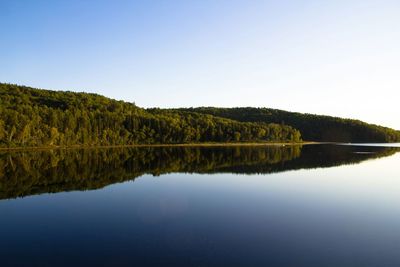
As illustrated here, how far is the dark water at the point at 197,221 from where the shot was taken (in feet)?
73.0

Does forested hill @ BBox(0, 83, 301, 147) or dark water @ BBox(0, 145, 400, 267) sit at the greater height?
forested hill @ BBox(0, 83, 301, 147)

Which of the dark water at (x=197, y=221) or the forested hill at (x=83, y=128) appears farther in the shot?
the forested hill at (x=83, y=128)

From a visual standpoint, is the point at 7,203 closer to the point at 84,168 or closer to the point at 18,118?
the point at 84,168

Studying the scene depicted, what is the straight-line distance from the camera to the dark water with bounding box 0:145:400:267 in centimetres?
2227

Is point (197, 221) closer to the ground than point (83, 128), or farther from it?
closer to the ground

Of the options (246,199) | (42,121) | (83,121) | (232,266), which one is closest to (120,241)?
(232,266)

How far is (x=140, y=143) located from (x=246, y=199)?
132915 millimetres

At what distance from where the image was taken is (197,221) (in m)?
31.1

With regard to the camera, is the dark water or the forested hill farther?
the forested hill

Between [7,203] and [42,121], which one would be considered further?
[42,121]

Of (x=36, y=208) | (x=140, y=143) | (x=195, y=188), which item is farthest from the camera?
(x=140, y=143)

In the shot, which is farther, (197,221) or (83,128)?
(83,128)

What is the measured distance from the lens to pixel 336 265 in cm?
2084

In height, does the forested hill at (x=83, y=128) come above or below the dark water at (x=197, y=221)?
above
